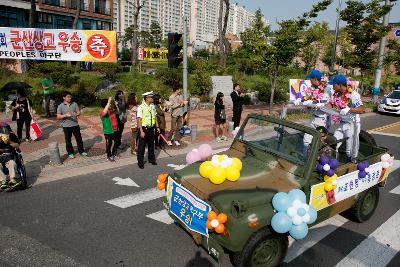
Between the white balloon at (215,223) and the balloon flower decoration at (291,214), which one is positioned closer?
the white balloon at (215,223)

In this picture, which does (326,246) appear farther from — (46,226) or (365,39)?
(365,39)

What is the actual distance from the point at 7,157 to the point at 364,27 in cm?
2394

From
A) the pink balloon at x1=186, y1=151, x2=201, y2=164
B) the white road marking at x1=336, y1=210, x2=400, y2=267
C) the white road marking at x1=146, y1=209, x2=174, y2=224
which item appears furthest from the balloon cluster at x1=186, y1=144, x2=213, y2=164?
the white road marking at x1=336, y1=210, x2=400, y2=267

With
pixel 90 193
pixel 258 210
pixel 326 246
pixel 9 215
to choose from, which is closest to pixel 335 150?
pixel 326 246

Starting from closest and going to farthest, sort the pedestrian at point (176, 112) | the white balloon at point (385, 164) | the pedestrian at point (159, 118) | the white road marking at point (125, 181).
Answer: the white balloon at point (385, 164) < the white road marking at point (125, 181) < the pedestrian at point (159, 118) < the pedestrian at point (176, 112)

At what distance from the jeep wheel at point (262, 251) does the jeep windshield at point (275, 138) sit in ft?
4.17

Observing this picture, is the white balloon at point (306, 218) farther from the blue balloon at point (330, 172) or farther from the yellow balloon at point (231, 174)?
the yellow balloon at point (231, 174)

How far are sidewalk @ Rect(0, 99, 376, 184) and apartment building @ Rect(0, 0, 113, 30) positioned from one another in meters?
27.1

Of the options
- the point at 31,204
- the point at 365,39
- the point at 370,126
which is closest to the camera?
the point at 31,204

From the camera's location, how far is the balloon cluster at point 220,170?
4668mm

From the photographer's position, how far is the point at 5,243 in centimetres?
512

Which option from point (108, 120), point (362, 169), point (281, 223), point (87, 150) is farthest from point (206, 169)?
point (87, 150)

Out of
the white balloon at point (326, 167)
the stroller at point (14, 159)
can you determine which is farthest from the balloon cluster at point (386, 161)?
the stroller at point (14, 159)

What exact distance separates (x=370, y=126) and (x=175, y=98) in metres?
11.5
